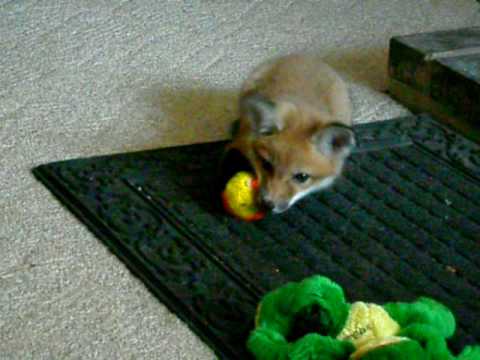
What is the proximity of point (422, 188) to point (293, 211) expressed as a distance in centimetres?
30

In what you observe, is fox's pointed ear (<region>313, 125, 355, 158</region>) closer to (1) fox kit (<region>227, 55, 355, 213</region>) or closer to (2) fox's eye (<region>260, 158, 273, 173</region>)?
(1) fox kit (<region>227, 55, 355, 213</region>)

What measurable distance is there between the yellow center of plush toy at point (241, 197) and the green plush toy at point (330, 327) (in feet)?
1.30

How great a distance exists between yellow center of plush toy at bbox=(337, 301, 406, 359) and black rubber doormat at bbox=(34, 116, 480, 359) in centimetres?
18

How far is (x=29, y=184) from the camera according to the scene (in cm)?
185

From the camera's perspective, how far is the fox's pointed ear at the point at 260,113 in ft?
5.95

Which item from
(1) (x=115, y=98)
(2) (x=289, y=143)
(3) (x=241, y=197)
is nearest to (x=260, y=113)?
(2) (x=289, y=143)

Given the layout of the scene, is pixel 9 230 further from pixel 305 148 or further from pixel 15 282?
pixel 305 148

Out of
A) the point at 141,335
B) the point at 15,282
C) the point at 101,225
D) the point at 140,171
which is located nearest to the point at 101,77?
the point at 140,171

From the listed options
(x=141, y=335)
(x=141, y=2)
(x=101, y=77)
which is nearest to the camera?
(x=141, y=335)

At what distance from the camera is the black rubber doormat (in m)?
1.56

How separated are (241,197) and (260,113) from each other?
188 mm

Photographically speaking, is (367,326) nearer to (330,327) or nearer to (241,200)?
(330,327)

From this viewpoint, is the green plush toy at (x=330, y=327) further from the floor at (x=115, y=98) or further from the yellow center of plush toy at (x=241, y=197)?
the yellow center of plush toy at (x=241, y=197)

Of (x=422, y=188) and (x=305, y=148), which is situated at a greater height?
(x=305, y=148)
